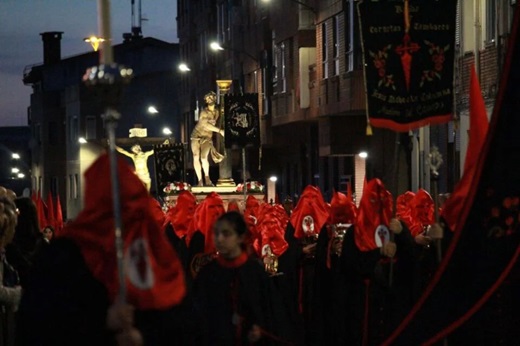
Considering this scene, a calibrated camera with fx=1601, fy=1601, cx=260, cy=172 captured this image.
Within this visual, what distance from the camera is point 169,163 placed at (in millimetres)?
38125

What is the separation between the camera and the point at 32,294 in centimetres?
823

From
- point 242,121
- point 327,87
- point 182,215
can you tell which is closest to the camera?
point 182,215

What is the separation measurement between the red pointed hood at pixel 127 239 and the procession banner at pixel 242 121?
26383mm

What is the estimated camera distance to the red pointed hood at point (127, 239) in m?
8.20

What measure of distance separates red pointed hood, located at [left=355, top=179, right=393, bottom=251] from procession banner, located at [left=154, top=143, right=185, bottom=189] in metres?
21.9

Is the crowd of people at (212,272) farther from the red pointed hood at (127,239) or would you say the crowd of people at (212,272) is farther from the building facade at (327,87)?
the building facade at (327,87)

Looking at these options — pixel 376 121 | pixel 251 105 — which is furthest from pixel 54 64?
pixel 376 121

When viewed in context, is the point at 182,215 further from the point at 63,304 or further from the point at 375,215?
the point at 63,304

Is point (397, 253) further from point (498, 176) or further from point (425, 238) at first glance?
point (498, 176)

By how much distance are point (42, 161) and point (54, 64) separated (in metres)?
6.36

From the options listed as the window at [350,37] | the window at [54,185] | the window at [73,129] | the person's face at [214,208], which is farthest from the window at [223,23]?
the person's face at [214,208]

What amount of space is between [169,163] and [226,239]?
2685 centimetres

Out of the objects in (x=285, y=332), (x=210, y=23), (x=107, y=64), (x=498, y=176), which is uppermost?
(x=210, y=23)

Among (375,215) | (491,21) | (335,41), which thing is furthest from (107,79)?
(335,41)
